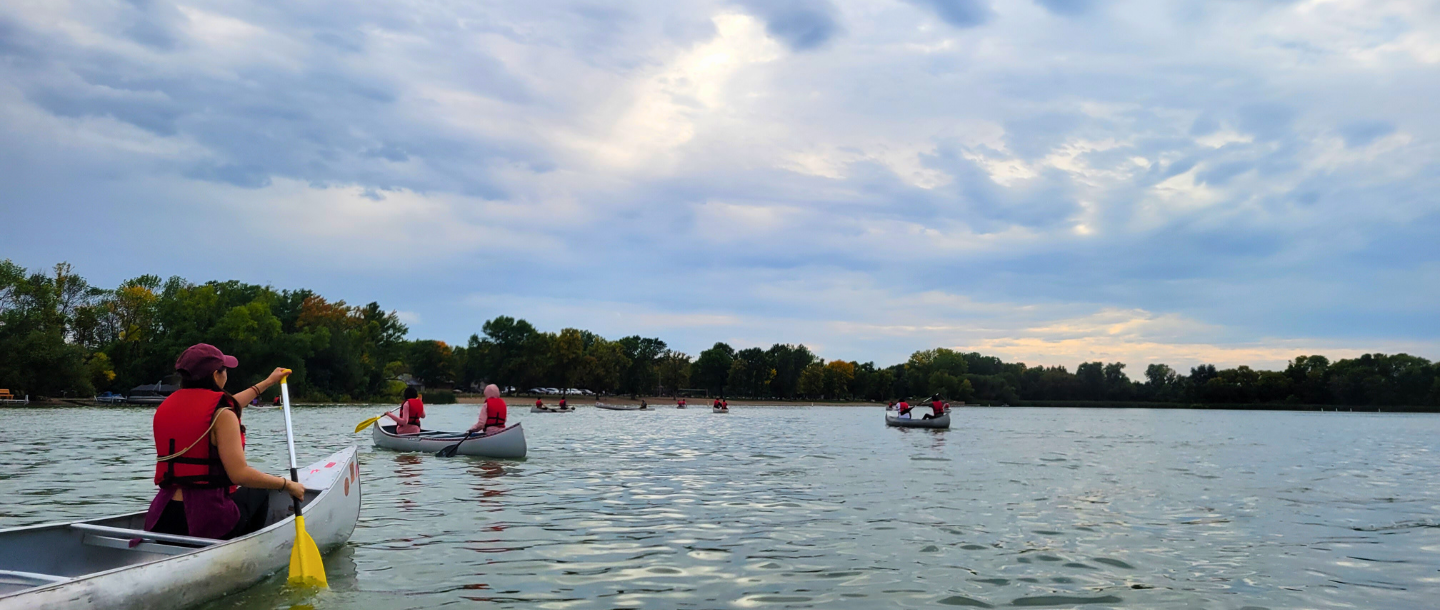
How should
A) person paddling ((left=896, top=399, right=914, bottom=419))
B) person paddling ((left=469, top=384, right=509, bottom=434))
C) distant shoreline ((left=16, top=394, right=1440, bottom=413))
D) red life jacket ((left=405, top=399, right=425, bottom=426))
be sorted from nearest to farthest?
person paddling ((left=469, top=384, right=509, bottom=434)) < red life jacket ((left=405, top=399, right=425, bottom=426)) < person paddling ((left=896, top=399, right=914, bottom=419)) < distant shoreline ((left=16, top=394, right=1440, bottom=413))

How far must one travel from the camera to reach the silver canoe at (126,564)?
5.72 metres

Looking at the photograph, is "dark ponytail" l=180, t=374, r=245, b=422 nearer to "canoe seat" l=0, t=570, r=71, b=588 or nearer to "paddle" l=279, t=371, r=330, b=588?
"paddle" l=279, t=371, r=330, b=588

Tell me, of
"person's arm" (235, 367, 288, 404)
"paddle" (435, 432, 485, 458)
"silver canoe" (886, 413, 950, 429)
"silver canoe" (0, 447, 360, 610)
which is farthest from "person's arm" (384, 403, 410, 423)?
"silver canoe" (886, 413, 950, 429)

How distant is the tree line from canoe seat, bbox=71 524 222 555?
71298mm

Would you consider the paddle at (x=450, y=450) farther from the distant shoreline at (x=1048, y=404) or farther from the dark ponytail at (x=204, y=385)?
the distant shoreline at (x=1048, y=404)

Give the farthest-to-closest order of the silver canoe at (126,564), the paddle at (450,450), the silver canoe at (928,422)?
the silver canoe at (928,422)
the paddle at (450,450)
the silver canoe at (126,564)

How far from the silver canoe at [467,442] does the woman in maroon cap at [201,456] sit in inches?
563

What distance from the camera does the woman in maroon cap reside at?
6812 millimetres

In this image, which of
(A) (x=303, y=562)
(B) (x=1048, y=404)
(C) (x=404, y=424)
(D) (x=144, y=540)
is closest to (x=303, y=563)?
(A) (x=303, y=562)

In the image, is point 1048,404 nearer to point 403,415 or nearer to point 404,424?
point 403,415

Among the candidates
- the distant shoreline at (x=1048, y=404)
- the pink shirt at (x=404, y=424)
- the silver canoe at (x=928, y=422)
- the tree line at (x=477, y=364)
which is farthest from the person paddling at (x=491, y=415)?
the distant shoreline at (x=1048, y=404)

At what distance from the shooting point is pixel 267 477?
7.16 meters

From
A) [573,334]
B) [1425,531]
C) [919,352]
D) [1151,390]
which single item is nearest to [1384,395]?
[1151,390]

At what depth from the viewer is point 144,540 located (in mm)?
6996
